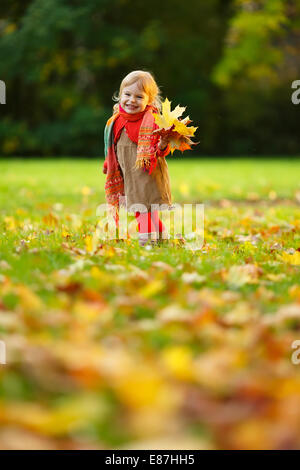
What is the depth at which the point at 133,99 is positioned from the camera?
4.05 m

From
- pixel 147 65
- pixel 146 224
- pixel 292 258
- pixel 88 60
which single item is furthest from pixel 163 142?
pixel 147 65

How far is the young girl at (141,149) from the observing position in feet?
13.1

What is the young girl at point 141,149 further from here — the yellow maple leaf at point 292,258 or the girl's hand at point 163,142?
the yellow maple leaf at point 292,258

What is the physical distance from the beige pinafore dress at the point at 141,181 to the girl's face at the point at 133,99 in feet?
0.58

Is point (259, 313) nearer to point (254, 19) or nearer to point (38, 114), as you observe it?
point (254, 19)

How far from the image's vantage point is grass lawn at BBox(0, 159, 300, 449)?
142cm

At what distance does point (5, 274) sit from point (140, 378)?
4.59 ft

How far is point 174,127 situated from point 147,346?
A: 2.16 meters

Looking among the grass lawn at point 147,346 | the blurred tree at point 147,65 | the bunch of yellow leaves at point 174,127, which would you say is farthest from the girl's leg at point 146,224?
the blurred tree at point 147,65

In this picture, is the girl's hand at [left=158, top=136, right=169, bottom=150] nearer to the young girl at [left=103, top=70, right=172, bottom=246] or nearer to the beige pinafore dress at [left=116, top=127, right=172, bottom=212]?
the young girl at [left=103, top=70, right=172, bottom=246]

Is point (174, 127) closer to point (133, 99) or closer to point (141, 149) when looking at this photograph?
point (141, 149)

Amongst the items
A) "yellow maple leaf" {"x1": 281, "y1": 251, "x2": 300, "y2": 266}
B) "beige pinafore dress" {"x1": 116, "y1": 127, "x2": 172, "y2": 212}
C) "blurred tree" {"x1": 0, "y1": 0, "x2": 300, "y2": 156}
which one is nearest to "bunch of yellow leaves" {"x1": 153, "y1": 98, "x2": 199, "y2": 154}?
"beige pinafore dress" {"x1": 116, "y1": 127, "x2": 172, "y2": 212}

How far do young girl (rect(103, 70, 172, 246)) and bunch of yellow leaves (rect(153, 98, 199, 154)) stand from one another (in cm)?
8
